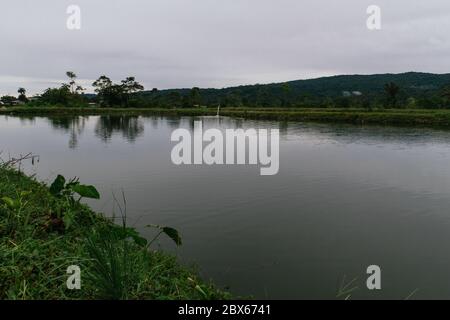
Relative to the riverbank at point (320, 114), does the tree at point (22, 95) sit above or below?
above

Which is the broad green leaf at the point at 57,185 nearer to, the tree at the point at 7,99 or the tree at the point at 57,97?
the tree at the point at 57,97

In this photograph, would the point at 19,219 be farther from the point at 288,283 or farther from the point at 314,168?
the point at 314,168

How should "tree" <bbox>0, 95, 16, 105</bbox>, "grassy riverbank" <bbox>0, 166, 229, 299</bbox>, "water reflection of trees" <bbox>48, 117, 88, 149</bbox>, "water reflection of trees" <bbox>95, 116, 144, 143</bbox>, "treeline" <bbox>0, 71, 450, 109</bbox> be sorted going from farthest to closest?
"tree" <bbox>0, 95, 16, 105</bbox>, "treeline" <bbox>0, 71, 450, 109</bbox>, "water reflection of trees" <bbox>95, 116, 144, 143</bbox>, "water reflection of trees" <bbox>48, 117, 88, 149</bbox>, "grassy riverbank" <bbox>0, 166, 229, 299</bbox>

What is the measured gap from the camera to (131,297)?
3.57 meters

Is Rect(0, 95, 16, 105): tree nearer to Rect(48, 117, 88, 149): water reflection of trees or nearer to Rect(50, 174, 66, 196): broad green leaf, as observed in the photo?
Rect(48, 117, 88, 149): water reflection of trees

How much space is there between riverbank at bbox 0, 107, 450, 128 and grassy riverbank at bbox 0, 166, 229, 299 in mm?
40076

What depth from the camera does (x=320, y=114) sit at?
48.2 metres

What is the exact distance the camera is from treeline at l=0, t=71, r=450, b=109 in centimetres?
5897

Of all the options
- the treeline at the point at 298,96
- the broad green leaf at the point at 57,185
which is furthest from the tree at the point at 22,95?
the broad green leaf at the point at 57,185

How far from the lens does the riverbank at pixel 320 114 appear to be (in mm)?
40281

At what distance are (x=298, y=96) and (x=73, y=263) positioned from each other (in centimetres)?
9470

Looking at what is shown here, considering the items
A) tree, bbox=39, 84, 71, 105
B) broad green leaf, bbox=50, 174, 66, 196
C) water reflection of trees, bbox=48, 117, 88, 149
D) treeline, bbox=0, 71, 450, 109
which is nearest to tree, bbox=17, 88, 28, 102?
treeline, bbox=0, 71, 450, 109

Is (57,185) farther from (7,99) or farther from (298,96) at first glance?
(7,99)

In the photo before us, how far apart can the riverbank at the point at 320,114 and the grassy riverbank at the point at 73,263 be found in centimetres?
4008
